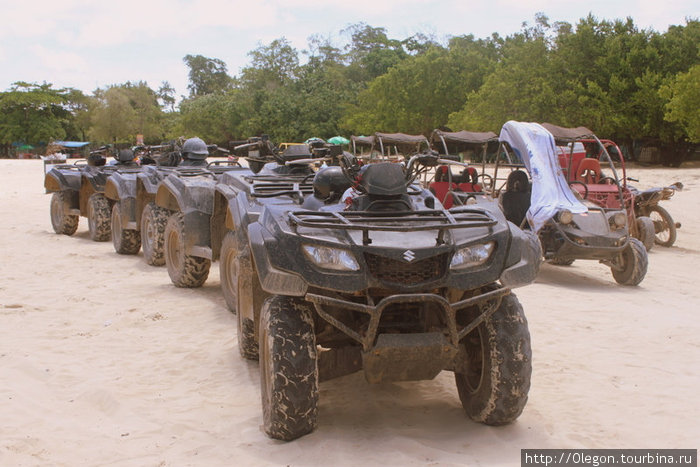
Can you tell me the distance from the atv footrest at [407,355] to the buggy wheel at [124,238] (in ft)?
26.0

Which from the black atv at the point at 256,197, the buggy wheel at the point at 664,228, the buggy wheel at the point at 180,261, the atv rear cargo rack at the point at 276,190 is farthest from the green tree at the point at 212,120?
the atv rear cargo rack at the point at 276,190

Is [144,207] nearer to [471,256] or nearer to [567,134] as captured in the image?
[567,134]

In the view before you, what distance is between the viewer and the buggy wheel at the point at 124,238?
36.1ft

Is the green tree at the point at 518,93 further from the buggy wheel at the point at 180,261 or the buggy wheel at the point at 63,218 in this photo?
the buggy wheel at the point at 180,261

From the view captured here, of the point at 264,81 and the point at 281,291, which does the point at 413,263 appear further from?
the point at 264,81

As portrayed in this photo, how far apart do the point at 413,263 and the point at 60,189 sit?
11.0 metres

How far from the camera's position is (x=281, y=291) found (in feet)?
12.2

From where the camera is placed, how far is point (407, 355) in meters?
3.69

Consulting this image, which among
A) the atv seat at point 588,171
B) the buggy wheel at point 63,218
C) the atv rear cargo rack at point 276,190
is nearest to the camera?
the atv rear cargo rack at point 276,190

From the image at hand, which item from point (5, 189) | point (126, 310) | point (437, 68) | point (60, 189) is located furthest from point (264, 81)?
point (126, 310)

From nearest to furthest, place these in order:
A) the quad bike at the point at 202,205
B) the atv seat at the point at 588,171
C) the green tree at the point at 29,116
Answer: the quad bike at the point at 202,205, the atv seat at the point at 588,171, the green tree at the point at 29,116

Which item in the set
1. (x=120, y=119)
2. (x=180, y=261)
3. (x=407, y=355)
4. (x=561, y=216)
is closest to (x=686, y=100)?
(x=561, y=216)

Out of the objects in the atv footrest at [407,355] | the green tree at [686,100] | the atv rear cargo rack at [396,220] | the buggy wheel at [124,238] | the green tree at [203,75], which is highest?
the green tree at [203,75]

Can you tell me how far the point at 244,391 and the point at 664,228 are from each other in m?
11.1
